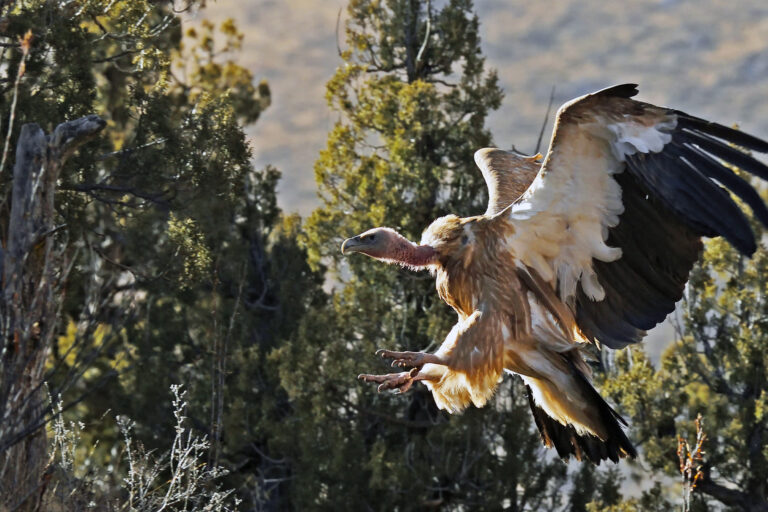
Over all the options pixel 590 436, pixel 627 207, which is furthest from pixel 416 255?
pixel 590 436

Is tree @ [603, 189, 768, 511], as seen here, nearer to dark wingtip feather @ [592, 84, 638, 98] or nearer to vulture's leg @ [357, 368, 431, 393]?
vulture's leg @ [357, 368, 431, 393]

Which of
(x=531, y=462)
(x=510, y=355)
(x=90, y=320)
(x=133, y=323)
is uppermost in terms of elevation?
(x=133, y=323)

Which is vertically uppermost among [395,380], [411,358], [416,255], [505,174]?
[505,174]

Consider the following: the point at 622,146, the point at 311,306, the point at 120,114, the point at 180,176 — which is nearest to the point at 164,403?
the point at 311,306

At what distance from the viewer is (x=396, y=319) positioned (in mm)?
11844

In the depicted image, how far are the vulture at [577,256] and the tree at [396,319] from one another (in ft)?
17.9

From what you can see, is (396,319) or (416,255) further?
(396,319)

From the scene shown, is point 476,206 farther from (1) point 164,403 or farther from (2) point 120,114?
(2) point 120,114

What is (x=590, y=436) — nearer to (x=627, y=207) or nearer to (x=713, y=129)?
(x=627, y=207)

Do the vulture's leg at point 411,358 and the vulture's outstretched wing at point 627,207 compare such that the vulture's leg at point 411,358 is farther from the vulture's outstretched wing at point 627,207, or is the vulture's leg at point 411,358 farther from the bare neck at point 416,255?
the vulture's outstretched wing at point 627,207

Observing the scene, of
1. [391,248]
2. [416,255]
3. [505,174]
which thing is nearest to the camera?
[416,255]

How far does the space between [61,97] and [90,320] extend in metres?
5.14

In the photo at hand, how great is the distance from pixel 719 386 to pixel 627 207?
6647mm

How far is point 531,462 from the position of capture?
12023 millimetres
